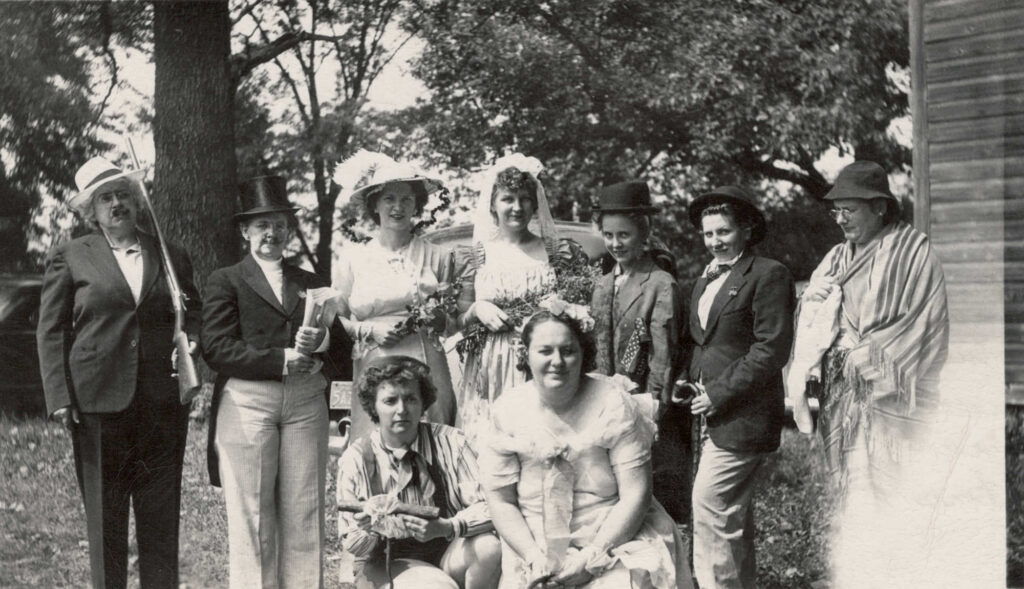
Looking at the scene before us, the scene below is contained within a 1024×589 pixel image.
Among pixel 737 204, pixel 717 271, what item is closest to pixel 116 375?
pixel 717 271

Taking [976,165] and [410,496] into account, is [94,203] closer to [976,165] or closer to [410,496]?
[410,496]

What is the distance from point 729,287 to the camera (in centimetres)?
391

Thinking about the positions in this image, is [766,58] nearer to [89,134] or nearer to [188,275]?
[188,275]

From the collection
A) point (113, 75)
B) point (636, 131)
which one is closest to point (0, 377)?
point (113, 75)

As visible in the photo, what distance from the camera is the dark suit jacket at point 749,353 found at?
3828 millimetres

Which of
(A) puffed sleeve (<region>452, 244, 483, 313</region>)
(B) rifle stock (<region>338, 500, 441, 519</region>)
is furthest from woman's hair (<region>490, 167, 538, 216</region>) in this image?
(B) rifle stock (<region>338, 500, 441, 519</region>)

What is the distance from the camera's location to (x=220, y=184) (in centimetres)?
534

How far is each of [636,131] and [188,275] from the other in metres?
2.89

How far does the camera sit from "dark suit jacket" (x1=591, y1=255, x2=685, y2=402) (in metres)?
4.11

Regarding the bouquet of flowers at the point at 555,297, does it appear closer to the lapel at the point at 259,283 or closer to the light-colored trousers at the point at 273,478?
the light-colored trousers at the point at 273,478

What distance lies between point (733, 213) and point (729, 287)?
0.30 m

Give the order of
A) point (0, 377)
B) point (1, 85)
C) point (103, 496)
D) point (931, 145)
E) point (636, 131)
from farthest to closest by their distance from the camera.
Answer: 1. point (636, 131)
2. point (1, 85)
3. point (0, 377)
4. point (931, 145)
5. point (103, 496)

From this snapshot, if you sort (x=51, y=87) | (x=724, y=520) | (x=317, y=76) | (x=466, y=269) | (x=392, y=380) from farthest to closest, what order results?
(x=317, y=76)
(x=51, y=87)
(x=466, y=269)
(x=724, y=520)
(x=392, y=380)

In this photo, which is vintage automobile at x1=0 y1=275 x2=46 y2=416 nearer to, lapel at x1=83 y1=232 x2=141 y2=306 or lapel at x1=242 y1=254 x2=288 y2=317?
lapel at x1=83 y1=232 x2=141 y2=306
